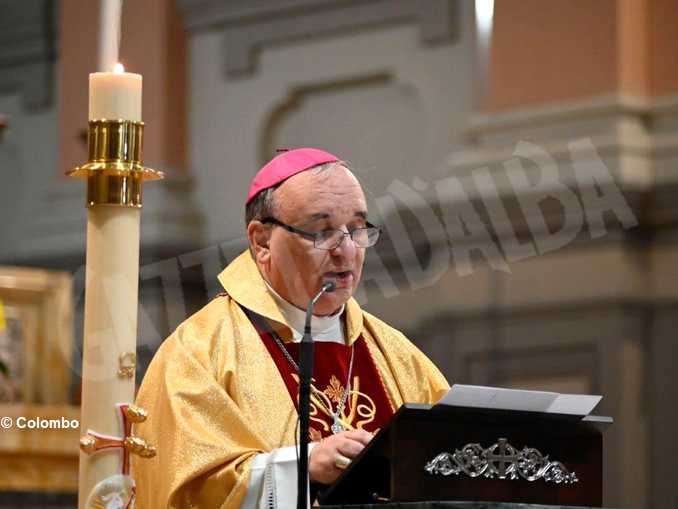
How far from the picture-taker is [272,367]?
10.5 feet

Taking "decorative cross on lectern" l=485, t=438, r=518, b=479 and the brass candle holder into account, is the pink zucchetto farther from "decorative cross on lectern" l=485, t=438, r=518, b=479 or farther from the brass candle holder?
"decorative cross on lectern" l=485, t=438, r=518, b=479

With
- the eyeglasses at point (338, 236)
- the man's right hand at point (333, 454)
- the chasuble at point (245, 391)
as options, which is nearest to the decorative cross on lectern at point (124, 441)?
the chasuble at point (245, 391)

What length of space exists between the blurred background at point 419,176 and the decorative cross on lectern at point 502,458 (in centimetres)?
205

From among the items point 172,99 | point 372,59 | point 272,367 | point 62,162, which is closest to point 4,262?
point 62,162

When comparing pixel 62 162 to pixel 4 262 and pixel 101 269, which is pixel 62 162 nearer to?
pixel 4 262

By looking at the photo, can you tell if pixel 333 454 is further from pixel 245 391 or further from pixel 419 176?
pixel 419 176

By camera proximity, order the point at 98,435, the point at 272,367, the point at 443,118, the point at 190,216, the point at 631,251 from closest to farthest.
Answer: the point at 98,435 < the point at 272,367 < the point at 631,251 < the point at 443,118 < the point at 190,216

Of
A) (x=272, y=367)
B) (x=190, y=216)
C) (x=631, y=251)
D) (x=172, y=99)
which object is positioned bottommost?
(x=272, y=367)

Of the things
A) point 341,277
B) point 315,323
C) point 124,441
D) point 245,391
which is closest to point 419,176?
point 315,323

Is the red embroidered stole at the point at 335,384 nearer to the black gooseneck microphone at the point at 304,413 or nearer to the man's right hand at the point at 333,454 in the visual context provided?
the man's right hand at the point at 333,454

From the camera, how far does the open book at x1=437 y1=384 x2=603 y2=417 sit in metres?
2.68

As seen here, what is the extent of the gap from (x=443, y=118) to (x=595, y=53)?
83cm

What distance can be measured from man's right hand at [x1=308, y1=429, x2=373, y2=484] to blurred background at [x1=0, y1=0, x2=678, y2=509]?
1822mm

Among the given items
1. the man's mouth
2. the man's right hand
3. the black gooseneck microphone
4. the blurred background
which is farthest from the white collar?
the blurred background
